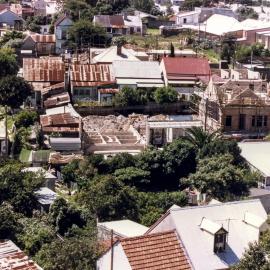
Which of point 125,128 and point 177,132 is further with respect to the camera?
point 125,128

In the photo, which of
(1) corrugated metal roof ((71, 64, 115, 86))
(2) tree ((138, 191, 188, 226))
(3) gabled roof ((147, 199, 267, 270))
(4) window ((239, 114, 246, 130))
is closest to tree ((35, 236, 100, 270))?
(3) gabled roof ((147, 199, 267, 270))

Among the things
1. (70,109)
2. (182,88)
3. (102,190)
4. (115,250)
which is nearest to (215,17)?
(182,88)

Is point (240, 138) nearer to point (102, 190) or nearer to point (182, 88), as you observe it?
point (182, 88)

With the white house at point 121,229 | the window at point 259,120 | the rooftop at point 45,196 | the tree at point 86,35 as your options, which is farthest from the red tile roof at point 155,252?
the tree at point 86,35

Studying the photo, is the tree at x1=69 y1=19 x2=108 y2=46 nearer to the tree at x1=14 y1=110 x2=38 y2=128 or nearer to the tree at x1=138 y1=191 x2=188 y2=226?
the tree at x1=14 y1=110 x2=38 y2=128

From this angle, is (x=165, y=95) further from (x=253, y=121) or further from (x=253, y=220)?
(x=253, y=220)

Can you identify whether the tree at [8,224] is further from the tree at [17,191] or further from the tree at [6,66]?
the tree at [6,66]

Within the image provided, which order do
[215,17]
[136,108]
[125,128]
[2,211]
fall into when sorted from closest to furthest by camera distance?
[2,211], [125,128], [136,108], [215,17]
